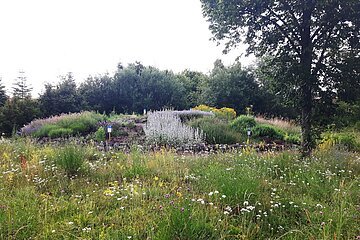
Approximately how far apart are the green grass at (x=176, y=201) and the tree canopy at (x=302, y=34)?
168 centimetres

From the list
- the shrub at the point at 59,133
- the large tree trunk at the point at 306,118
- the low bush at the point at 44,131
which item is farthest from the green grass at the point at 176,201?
the low bush at the point at 44,131

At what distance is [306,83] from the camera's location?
20.7ft

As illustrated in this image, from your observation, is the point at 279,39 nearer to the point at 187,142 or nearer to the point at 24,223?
the point at 187,142

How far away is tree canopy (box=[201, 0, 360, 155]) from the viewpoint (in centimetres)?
609

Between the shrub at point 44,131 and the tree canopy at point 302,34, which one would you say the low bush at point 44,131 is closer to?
the shrub at point 44,131

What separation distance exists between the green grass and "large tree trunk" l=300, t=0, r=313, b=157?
44.9 inches

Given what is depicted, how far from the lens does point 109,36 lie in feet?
52.0

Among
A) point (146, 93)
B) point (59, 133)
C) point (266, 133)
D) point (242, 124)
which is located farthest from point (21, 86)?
point (266, 133)

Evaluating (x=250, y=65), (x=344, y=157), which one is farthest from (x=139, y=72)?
(x=344, y=157)

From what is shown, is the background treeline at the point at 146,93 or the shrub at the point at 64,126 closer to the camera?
the shrub at the point at 64,126

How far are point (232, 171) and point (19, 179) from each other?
307 centimetres

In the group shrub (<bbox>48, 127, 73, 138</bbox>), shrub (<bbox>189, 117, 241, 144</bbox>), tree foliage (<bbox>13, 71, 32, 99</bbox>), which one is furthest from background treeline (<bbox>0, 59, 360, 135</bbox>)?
shrub (<bbox>189, 117, 241, 144</bbox>)

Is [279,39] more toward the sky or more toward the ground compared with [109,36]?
more toward the ground

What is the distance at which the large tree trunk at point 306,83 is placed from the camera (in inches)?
245
